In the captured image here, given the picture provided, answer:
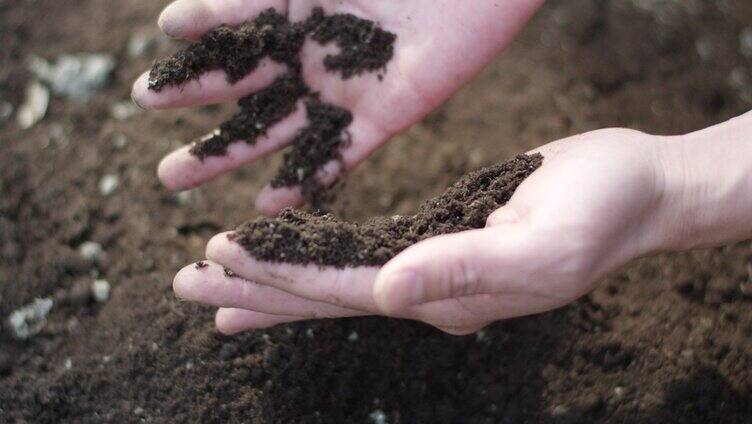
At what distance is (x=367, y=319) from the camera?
1.93m

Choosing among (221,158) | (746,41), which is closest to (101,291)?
(221,158)

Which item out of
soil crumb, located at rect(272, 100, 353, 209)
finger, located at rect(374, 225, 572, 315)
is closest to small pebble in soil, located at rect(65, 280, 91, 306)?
soil crumb, located at rect(272, 100, 353, 209)

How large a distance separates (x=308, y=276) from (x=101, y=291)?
960 mm

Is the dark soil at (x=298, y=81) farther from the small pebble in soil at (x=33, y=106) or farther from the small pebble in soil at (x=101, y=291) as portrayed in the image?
the small pebble in soil at (x=33, y=106)

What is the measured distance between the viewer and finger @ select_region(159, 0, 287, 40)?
6.09ft

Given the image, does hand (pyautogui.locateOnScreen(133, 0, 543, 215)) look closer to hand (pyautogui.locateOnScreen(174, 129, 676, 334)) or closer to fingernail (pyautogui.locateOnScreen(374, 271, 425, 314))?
hand (pyautogui.locateOnScreen(174, 129, 676, 334))

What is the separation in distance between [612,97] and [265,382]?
1765 millimetres

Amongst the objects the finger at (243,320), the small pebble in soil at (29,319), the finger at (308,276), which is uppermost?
the finger at (308,276)


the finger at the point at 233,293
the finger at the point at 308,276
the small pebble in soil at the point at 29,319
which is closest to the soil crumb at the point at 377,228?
the finger at the point at 308,276

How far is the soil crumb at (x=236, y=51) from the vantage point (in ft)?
6.10

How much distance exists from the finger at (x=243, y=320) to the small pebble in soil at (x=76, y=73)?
4.36 feet

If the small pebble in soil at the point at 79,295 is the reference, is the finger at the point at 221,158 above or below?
above

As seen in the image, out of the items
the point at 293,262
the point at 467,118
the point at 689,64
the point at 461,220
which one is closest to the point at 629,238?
the point at 461,220

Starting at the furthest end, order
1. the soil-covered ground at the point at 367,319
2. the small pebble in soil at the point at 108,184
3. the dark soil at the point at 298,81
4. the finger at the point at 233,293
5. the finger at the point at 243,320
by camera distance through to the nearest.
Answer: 1. the small pebble in soil at the point at 108,184
2. the dark soil at the point at 298,81
3. the soil-covered ground at the point at 367,319
4. the finger at the point at 243,320
5. the finger at the point at 233,293
